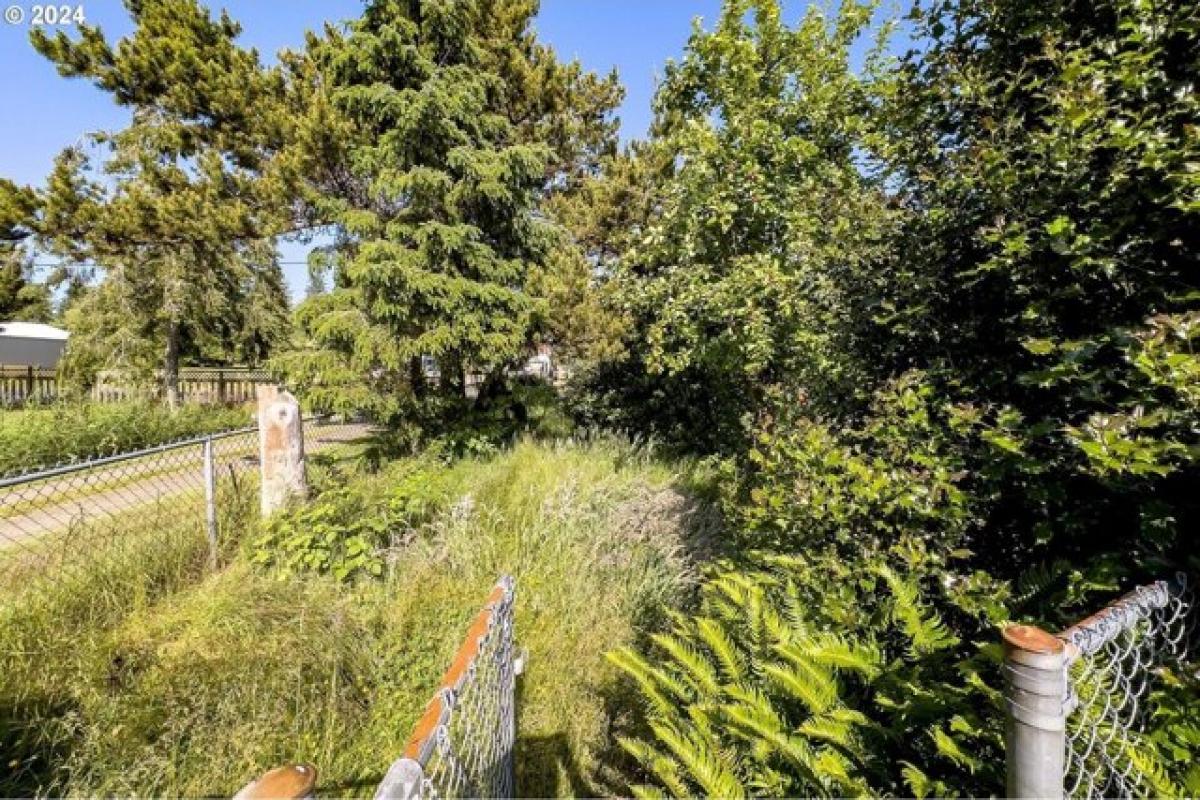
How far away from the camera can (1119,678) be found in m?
1.18

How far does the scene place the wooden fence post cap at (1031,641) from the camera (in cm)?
80

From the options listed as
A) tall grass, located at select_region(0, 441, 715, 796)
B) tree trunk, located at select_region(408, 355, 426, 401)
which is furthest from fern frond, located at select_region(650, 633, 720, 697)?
tree trunk, located at select_region(408, 355, 426, 401)

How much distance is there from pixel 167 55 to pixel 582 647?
10.7 m

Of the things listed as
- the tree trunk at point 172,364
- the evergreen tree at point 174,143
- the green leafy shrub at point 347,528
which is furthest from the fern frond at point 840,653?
the tree trunk at point 172,364

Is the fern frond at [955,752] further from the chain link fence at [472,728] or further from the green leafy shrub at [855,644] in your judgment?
the chain link fence at [472,728]

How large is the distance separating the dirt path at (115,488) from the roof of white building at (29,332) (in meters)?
25.0

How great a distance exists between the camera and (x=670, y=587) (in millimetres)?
3586

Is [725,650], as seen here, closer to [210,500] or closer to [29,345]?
[210,500]

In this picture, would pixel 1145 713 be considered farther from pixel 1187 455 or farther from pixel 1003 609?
pixel 1187 455

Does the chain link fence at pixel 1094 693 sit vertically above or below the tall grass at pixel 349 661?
above

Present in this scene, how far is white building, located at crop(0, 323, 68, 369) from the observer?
22.9 meters

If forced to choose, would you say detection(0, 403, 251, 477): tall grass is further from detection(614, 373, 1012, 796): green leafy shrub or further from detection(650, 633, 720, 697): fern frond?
detection(614, 373, 1012, 796): green leafy shrub

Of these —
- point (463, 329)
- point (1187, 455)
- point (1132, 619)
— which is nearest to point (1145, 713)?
point (1132, 619)

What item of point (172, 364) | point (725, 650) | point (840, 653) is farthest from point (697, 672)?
point (172, 364)
